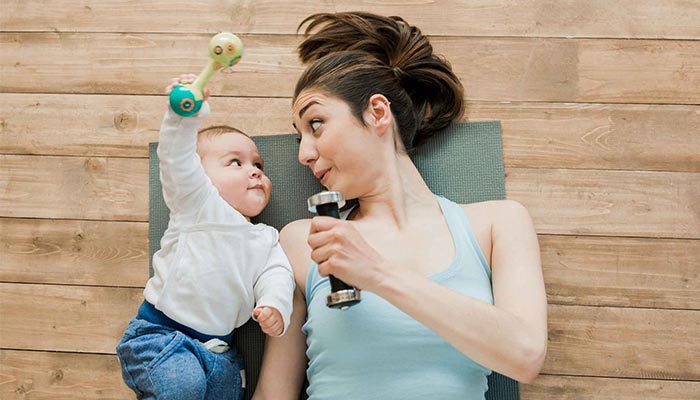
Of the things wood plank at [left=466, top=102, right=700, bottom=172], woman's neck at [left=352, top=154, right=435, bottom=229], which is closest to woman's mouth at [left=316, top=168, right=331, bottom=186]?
woman's neck at [left=352, top=154, right=435, bottom=229]

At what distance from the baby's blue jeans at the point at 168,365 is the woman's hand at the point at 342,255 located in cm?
41

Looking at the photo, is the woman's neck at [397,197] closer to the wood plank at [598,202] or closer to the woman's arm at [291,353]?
the woman's arm at [291,353]

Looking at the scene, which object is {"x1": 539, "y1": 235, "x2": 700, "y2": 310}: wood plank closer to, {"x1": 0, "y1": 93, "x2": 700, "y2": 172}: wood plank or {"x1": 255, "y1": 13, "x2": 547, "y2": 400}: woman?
{"x1": 0, "y1": 93, "x2": 700, "y2": 172}: wood plank

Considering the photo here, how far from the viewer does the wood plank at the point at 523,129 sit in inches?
75.3

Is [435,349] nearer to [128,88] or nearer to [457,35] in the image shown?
[457,35]

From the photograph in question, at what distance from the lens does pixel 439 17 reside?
6.59 ft

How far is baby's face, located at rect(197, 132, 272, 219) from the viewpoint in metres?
1.63

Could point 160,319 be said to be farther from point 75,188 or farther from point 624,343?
point 624,343

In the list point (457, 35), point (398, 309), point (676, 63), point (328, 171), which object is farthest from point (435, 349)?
point (676, 63)

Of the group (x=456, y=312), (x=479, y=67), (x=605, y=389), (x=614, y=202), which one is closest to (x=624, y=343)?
(x=605, y=389)

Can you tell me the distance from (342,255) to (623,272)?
945 millimetres

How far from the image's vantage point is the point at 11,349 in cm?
196

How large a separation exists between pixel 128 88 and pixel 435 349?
4.10 ft

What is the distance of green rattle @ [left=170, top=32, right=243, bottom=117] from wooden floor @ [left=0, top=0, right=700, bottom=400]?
1.98 feet
